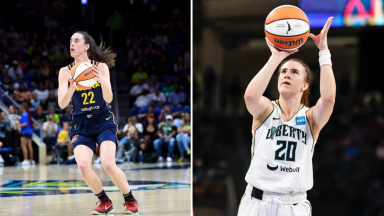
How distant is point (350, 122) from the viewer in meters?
6.02

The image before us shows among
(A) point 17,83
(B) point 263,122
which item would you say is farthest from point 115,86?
(B) point 263,122

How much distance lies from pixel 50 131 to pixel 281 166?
11.8 metres

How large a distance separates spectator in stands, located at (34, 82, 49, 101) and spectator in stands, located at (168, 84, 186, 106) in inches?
146

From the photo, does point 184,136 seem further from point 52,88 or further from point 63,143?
point 52,88

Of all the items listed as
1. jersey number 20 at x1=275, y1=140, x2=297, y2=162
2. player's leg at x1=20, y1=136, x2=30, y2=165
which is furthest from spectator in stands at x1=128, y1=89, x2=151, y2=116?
jersey number 20 at x1=275, y1=140, x2=297, y2=162

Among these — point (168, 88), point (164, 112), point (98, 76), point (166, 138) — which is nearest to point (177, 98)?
point (168, 88)

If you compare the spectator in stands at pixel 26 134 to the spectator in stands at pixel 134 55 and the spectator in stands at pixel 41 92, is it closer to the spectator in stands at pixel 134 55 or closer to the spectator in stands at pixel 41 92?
the spectator in stands at pixel 41 92

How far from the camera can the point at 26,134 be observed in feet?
44.6

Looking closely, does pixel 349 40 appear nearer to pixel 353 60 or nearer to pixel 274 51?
pixel 353 60

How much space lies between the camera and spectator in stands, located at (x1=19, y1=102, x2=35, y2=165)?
44.5 ft

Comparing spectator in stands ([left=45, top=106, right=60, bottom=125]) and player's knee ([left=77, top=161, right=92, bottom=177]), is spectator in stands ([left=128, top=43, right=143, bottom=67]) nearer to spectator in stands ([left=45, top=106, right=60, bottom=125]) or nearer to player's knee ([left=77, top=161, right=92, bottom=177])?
spectator in stands ([left=45, top=106, right=60, bottom=125])

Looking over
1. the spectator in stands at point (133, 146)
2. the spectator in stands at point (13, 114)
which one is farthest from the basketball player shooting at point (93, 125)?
the spectator in stands at point (13, 114)

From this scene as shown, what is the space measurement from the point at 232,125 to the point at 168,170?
5500 millimetres

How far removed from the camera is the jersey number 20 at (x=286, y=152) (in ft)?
10.6
